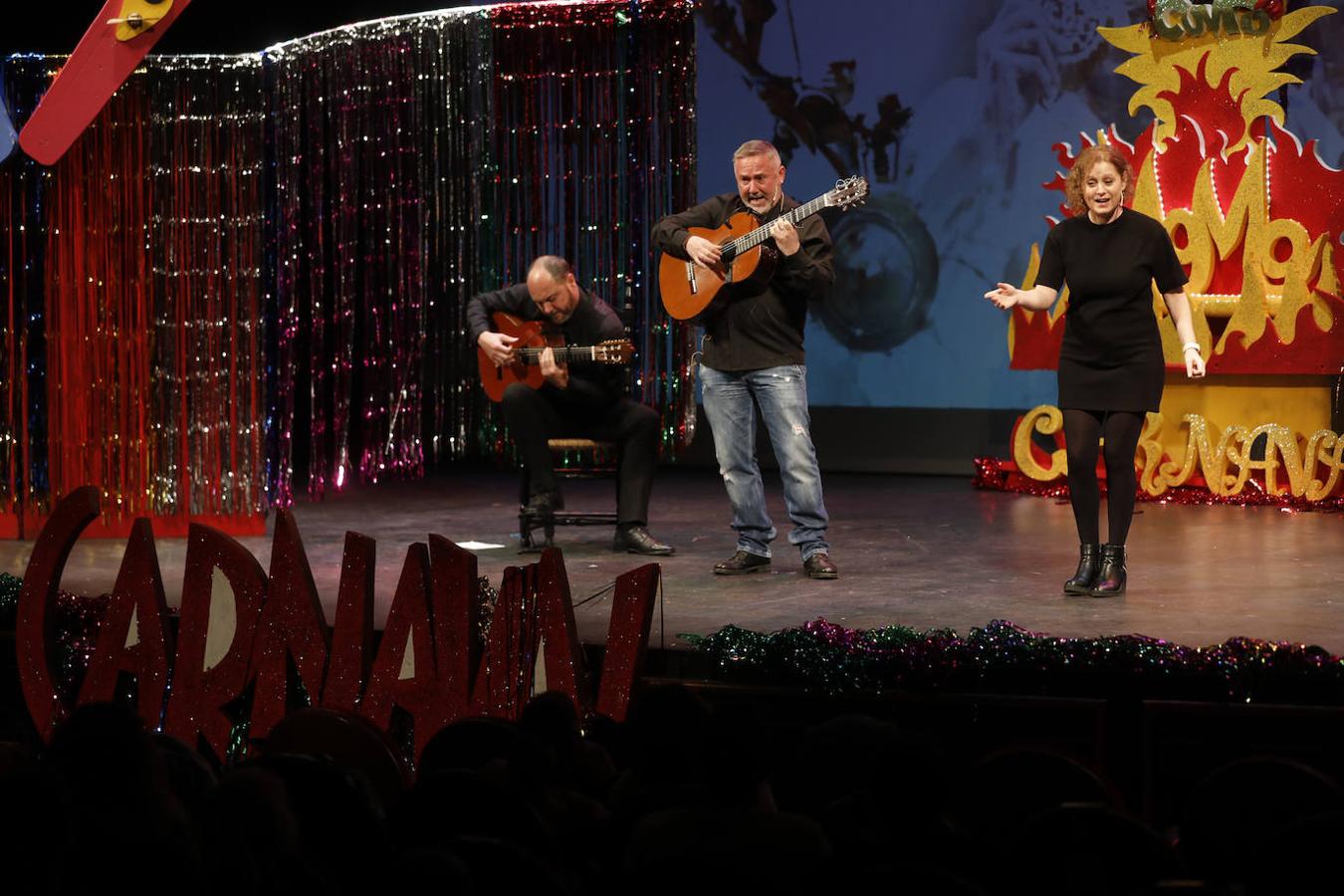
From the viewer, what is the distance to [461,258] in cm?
764

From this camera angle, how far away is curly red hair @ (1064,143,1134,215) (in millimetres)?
4594

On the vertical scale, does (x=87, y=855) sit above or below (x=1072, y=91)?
below

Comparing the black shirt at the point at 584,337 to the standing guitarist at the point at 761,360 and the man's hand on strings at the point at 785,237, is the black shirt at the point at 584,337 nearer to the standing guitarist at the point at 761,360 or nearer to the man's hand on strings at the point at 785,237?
the standing guitarist at the point at 761,360

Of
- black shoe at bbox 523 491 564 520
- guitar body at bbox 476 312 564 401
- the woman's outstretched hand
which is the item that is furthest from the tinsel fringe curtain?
the woman's outstretched hand

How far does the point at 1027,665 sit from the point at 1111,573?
4.15ft

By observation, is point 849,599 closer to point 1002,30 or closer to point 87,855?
point 87,855

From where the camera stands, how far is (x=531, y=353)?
230 inches

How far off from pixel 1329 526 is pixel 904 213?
3063 millimetres

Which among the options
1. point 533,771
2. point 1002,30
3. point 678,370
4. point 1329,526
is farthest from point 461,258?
point 533,771

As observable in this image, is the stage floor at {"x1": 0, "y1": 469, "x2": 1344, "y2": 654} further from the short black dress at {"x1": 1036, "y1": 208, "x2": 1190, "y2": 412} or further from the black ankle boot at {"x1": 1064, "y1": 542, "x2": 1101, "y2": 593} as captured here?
the short black dress at {"x1": 1036, "y1": 208, "x2": 1190, "y2": 412}

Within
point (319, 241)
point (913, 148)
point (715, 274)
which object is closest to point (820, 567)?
point (715, 274)

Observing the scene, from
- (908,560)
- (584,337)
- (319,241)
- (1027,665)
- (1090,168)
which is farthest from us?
(319,241)

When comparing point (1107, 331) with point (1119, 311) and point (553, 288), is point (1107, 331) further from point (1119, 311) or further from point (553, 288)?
point (553, 288)

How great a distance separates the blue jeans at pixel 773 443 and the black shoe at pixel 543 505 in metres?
0.77
